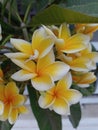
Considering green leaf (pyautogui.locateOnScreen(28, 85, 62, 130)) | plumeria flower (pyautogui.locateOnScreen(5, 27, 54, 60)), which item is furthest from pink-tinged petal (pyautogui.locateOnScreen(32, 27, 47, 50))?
green leaf (pyautogui.locateOnScreen(28, 85, 62, 130))

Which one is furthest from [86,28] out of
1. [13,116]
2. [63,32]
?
[13,116]

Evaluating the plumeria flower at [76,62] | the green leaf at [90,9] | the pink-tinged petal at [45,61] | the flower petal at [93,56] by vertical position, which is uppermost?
the green leaf at [90,9]

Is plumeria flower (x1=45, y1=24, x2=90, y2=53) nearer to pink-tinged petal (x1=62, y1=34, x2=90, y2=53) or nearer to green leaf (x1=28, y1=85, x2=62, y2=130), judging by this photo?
pink-tinged petal (x1=62, y1=34, x2=90, y2=53)

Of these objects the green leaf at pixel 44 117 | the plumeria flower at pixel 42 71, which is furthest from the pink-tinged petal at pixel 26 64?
the green leaf at pixel 44 117

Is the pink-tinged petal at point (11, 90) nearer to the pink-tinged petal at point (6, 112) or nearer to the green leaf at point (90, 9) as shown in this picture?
the pink-tinged petal at point (6, 112)

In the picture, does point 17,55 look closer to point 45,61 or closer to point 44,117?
point 45,61

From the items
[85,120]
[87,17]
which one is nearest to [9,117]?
[87,17]

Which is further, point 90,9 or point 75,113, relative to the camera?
point 75,113

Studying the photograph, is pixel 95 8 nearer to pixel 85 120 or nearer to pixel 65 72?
pixel 65 72
